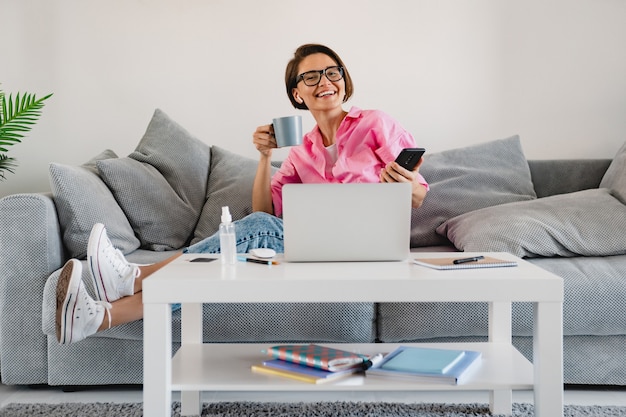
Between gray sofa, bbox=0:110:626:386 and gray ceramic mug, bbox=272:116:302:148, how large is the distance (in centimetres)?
49

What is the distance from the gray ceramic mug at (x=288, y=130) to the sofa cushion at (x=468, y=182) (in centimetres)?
86

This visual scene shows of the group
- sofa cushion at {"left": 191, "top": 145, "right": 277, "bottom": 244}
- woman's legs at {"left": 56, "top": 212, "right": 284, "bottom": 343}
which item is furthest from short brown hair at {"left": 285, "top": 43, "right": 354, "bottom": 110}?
woman's legs at {"left": 56, "top": 212, "right": 284, "bottom": 343}

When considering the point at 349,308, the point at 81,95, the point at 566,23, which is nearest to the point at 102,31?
the point at 81,95

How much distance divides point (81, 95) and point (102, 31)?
0.30 meters

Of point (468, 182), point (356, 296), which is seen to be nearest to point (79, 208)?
point (356, 296)

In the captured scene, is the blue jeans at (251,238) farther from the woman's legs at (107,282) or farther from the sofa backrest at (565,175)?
the sofa backrest at (565,175)

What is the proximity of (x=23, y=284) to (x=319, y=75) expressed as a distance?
112 centimetres

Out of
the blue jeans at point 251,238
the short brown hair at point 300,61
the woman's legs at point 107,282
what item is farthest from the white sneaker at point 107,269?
the short brown hair at point 300,61

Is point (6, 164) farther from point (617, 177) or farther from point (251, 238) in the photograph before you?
point (617, 177)

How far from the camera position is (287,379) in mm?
1485

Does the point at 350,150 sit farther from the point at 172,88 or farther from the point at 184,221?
the point at 172,88

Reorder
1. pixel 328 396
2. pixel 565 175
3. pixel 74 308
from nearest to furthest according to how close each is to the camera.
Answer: pixel 74 308
pixel 328 396
pixel 565 175

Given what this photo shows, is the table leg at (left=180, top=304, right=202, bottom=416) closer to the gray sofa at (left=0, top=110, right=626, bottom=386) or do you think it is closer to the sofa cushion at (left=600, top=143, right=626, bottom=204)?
the gray sofa at (left=0, top=110, right=626, bottom=386)

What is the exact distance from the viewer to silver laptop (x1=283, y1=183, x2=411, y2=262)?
5.03ft
